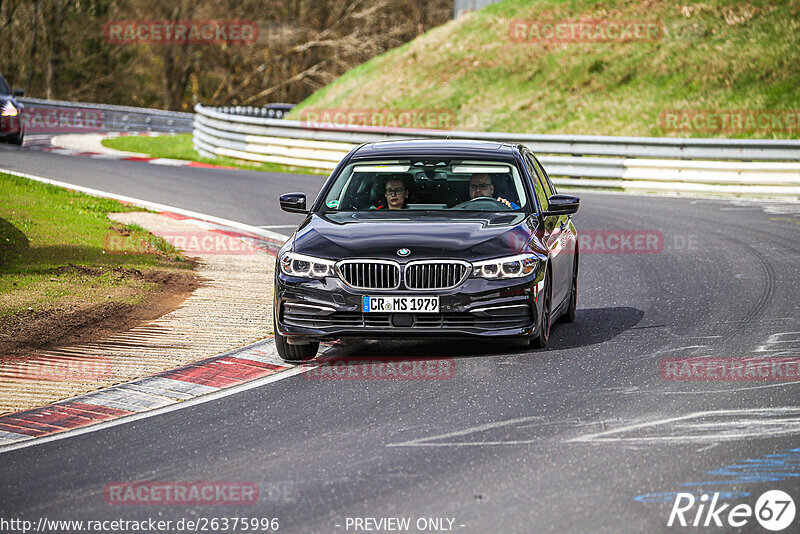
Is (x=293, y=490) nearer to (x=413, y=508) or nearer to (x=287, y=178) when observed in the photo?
(x=413, y=508)

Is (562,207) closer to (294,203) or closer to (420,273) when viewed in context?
(420,273)

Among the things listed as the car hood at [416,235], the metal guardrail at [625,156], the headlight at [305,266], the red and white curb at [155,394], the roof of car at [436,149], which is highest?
the roof of car at [436,149]

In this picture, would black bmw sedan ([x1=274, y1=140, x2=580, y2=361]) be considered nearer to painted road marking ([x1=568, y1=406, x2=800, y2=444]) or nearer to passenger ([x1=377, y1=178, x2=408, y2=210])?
passenger ([x1=377, y1=178, x2=408, y2=210])

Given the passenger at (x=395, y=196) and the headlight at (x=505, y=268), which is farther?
the passenger at (x=395, y=196)

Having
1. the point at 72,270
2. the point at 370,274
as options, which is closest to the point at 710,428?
the point at 370,274

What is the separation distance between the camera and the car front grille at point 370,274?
8758 millimetres

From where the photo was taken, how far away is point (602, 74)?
37.1 metres

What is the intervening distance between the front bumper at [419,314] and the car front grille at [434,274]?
0.06 metres

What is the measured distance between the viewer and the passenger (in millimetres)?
10070

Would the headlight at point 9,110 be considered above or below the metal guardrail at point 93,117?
above

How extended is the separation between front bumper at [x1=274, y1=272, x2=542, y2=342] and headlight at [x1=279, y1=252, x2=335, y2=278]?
0.05m

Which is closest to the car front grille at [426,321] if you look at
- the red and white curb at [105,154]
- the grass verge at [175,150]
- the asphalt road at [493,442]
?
the asphalt road at [493,442]

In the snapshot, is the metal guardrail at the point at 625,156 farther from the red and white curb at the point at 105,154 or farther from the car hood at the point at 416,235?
the car hood at the point at 416,235

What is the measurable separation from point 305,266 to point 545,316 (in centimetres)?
185
